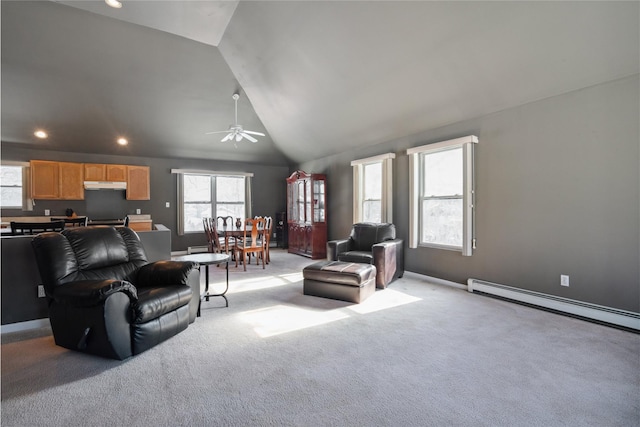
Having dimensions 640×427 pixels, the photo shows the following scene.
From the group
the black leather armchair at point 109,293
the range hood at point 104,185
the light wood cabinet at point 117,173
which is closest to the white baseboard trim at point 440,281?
the black leather armchair at point 109,293

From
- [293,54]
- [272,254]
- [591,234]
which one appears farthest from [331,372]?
[272,254]

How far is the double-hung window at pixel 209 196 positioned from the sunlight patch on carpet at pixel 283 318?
5.28 m

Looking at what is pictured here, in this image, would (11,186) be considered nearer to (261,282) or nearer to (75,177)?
(75,177)

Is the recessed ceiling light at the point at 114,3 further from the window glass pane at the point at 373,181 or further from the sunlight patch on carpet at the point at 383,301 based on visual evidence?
the sunlight patch on carpet at the point at 383,301

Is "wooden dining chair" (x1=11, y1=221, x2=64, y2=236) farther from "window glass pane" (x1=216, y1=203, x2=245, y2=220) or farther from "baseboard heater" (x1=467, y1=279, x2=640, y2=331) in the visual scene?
"baseboard heater" (x1=467, y1=279, x2=640, y2=331)

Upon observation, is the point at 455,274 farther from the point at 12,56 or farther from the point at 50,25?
the point at 12,56

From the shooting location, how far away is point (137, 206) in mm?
7672

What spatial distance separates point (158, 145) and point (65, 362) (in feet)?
19.7

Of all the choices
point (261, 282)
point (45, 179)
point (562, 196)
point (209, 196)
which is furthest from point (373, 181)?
point (45, 179)

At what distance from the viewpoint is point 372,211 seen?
6.45m

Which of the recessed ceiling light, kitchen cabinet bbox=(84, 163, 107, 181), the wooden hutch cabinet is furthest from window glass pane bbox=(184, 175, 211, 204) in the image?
the recessed ceiling light

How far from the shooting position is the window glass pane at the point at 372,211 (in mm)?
6285

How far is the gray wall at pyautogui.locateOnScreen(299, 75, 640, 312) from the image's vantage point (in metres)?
3.09

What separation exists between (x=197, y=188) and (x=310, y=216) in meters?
3.23
